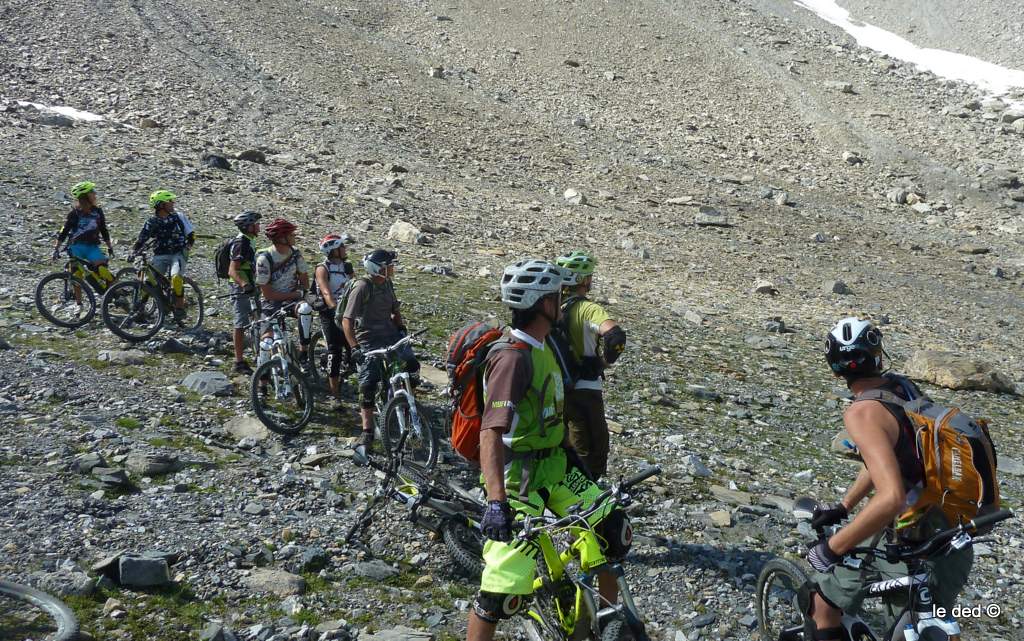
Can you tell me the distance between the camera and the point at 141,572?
239 inches

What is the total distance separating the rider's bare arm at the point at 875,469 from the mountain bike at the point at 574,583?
117 cm

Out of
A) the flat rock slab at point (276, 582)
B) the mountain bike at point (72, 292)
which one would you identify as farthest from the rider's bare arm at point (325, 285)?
the flat rock slab at point (276, 582)

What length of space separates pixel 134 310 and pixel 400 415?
5451mm

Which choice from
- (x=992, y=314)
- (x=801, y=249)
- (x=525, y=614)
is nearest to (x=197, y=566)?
(x=525, y=614)

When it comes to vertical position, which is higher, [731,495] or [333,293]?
[333,293]

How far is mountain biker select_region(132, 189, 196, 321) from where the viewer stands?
12.4 m

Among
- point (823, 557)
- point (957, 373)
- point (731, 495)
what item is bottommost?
point (731, 495)

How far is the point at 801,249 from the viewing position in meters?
23.1

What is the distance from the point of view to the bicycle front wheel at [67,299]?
12.3 m

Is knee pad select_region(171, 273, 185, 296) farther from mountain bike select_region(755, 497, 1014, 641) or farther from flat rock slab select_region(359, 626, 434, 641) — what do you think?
mountain bike select_region(755, 497, 1014, 641)

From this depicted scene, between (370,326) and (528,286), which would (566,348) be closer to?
(528,286)

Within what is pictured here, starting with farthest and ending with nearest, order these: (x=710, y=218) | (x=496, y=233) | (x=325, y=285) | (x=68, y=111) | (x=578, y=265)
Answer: (x=68, y=111) < (x=710, y=218) < (x=496, y=233) < (x=325, y=285) < (x=578, y=265)

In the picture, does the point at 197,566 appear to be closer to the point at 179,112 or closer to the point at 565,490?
the point at 565,490

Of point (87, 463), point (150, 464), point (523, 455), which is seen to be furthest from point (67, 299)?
point (523, 455)
